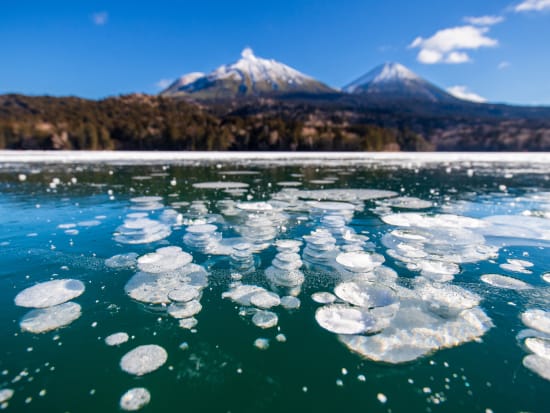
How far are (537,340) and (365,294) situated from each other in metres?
1.53

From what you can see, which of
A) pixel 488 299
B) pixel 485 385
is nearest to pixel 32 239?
pixel 485 385

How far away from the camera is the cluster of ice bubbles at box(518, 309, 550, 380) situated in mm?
2359

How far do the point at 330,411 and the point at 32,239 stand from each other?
19.4ft

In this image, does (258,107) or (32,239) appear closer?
(32,239)

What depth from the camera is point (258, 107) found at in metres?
126

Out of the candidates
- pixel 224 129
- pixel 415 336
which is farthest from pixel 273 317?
pixel 224 129

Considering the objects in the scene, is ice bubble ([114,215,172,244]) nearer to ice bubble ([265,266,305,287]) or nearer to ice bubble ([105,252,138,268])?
ice bubble ([105,252,138,268])

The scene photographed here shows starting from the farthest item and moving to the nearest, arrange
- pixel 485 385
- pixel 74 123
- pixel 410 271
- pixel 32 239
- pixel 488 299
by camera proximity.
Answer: pixel 74 123
pixel 32 239
pixel 410 271
pixel 488 299
pixel 485 385

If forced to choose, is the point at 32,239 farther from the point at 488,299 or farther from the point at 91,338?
the point at 488,299

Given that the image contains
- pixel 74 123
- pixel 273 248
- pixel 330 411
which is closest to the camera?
pixel 330 411

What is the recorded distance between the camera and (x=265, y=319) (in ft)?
9.75

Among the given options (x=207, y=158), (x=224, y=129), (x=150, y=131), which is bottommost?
(x=207, y=158)

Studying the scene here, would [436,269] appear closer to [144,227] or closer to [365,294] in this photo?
[365,294]

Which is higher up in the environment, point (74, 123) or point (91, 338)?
point (74, 123)
